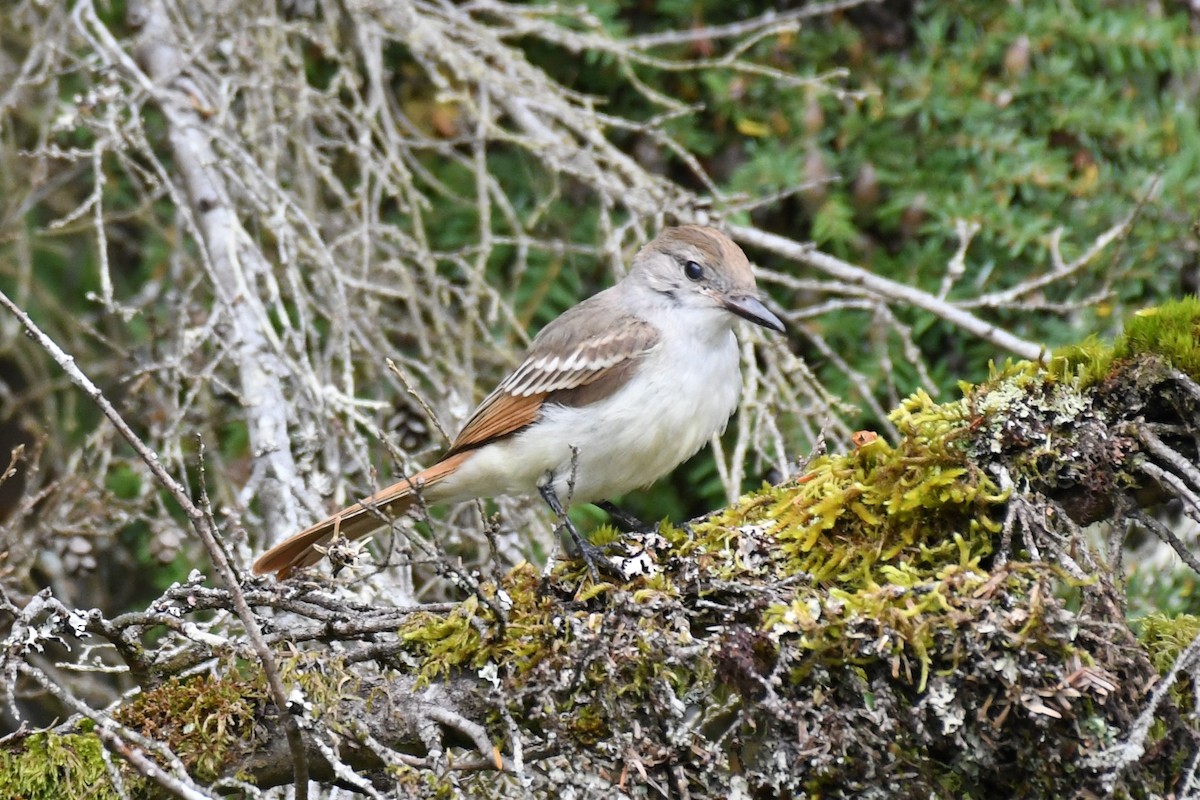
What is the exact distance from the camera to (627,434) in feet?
14.0

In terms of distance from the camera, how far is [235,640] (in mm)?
3152

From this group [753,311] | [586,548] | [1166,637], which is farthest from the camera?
[753,311]

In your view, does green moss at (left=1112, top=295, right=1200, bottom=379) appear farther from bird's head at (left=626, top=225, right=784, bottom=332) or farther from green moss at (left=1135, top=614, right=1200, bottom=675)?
bird's head at (left=626, top=225, right=784, bottom=332)

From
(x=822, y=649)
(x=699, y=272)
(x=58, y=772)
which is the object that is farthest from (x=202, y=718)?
(x=699, y=272)

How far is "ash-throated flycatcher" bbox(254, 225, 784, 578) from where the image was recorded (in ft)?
14.1

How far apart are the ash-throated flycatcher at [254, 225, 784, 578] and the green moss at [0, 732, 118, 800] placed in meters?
1.31

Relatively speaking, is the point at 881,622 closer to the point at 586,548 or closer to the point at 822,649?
the point at 822,649

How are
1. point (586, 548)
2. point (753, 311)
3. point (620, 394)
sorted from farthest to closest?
1. point (620, 394)
2. point (753, 311)
3. point (586, 548)

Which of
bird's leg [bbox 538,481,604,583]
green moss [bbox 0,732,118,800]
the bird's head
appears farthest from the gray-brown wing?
green moss [bbox 0,732,118,800]

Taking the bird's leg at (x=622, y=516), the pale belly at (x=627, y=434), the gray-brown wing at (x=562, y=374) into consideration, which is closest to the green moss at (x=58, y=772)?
the pale belly at (x=627, y=434)

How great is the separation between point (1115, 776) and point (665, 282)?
259cm

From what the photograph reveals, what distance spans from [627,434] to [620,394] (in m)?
0.15

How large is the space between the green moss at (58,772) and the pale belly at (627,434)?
1.71 m

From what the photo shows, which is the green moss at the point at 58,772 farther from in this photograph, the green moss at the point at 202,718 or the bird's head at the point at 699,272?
the bird's head at the point at 699,272
